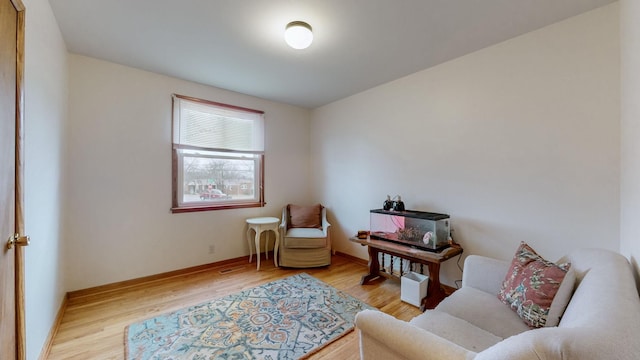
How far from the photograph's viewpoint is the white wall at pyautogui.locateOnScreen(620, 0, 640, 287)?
1.34 m

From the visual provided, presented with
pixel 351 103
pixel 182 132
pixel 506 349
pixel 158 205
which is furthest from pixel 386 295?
pixel 182 132

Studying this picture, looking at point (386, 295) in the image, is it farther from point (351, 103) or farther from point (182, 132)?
point (182, 132)

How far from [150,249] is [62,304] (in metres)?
0.82

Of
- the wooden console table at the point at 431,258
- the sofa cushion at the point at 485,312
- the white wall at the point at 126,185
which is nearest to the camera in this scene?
the sofa cushion at the point at 485,312

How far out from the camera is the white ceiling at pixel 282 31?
1817 millimetres

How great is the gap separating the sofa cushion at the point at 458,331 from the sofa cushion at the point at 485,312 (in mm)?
54

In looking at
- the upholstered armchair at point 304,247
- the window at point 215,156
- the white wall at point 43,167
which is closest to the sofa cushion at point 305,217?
the upholstered armchair at point 304,247

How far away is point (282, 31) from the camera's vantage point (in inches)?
83.1

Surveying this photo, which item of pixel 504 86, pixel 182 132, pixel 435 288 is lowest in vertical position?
pixel 435 288

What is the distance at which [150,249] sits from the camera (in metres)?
2.95

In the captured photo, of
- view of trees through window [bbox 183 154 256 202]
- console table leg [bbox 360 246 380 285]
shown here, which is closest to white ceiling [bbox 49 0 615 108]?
view of trees through window [bbox 183 154 256 202]

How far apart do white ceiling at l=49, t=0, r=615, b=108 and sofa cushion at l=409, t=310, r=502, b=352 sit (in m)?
2.11

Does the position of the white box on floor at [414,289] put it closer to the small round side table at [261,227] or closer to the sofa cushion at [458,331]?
the sofa cushion at [458,331]

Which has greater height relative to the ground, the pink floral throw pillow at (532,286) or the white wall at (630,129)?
the white wall at (630,129)
